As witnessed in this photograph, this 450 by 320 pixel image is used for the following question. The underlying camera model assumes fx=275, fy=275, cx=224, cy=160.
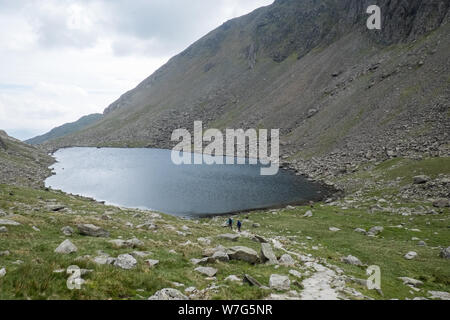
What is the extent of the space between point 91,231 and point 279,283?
45.7 feet

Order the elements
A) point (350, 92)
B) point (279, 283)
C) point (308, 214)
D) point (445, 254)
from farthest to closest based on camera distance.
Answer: point (350, 92) < point (308, 214) < point (445, 254) < point (279, 283)

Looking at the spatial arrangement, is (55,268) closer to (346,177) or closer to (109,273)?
(109,273)

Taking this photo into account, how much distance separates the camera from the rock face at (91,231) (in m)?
19.7

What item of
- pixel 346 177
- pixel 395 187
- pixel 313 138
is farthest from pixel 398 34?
pixel 395 187

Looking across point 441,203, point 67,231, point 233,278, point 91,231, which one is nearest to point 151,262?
point 233,278

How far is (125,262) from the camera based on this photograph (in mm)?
13227

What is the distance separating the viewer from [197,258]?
1666cm

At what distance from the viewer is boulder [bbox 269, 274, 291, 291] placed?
12594 millimetres

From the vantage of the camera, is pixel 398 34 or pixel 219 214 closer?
pixel 219 214

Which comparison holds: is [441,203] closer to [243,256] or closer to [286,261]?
[286,261]

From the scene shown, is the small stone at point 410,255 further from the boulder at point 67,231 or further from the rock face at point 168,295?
the boulder at point 67,231

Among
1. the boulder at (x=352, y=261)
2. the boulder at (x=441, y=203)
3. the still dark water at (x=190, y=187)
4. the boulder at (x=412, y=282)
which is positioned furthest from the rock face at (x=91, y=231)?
the boulder at (x=441, y=203)

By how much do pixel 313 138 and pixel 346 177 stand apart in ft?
128

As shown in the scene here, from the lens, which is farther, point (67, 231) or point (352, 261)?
point (352, 261)
